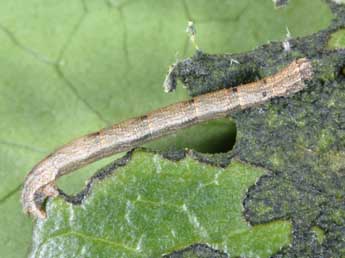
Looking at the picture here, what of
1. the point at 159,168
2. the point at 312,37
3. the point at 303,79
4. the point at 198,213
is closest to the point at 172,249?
the point at 198,213

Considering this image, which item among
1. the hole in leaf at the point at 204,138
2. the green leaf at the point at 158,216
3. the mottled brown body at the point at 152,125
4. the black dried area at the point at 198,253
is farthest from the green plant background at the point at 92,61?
the black dried area at the point at 198,253

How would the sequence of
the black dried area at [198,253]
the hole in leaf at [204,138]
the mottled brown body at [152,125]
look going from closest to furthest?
1. the black dried area at [198,253]
2. the mottled brown body at [152,125]
3. the hole in leaf at [204,138]

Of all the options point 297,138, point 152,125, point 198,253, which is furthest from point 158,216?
point 297,138

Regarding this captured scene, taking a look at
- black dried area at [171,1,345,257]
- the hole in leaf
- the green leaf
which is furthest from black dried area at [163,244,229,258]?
the hole in leaf

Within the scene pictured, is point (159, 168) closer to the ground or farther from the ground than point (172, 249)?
farther from the ground

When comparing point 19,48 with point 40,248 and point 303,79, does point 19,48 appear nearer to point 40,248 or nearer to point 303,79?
point 40,248

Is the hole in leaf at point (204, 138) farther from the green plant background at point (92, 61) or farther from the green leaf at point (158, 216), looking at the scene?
the green leaf at point (158, 216)
